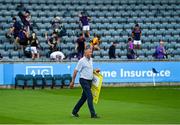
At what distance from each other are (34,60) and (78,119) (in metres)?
17.6

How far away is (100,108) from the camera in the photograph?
2373cm

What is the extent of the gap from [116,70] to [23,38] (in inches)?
235

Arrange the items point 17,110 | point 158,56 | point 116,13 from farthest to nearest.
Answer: point 116,13
point 158,56
point 17,110

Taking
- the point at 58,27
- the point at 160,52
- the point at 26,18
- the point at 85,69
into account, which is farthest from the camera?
the point at 58,27

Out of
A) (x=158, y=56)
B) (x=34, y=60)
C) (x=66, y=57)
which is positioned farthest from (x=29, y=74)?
(x=158, y=56)

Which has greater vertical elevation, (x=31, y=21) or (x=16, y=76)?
(x=31, y=21)

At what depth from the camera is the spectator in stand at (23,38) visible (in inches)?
1518

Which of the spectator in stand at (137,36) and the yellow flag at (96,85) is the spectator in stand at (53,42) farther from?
the yellow flag at (96,85)

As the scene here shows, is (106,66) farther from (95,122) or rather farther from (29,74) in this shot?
(95,122)

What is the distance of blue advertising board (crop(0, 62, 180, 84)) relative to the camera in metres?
36.4

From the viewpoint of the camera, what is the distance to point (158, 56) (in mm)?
41688

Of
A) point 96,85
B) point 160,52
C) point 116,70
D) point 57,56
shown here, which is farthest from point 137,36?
point 96,85

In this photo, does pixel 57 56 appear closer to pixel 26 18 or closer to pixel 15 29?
pixel 15 29

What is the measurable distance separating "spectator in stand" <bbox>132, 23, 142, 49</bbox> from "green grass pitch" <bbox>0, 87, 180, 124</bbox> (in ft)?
36.5
